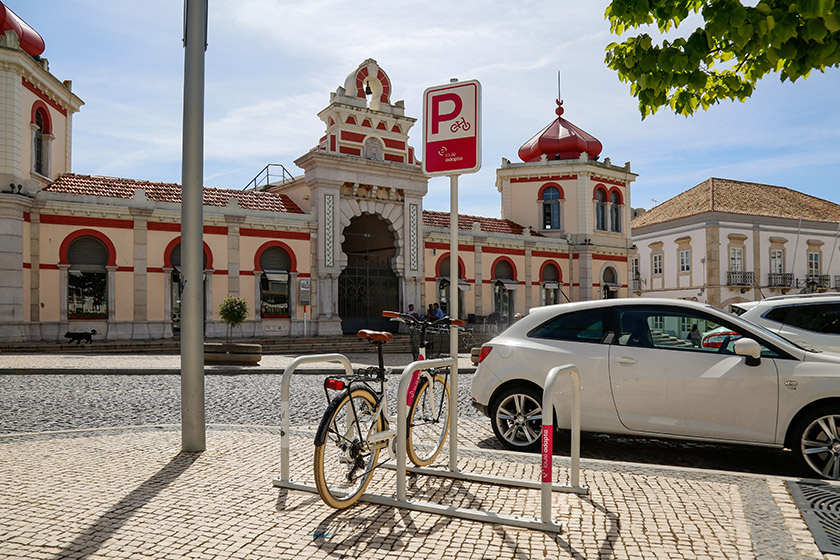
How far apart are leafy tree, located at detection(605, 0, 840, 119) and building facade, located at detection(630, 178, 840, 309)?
38.6 m

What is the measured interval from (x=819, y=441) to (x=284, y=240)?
74.7 feet

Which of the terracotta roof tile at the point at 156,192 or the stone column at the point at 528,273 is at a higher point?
the terracotta roof tile at the point at 156,192

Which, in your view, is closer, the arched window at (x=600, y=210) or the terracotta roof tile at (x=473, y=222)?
the terracotta roof tile at (x=473, y=222)

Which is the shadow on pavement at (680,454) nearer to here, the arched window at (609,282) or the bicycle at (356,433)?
the bicycle at (356,433)

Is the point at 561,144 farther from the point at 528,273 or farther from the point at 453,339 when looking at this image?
the point at 453,339

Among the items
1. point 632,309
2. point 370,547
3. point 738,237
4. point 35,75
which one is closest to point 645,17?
point 632,309

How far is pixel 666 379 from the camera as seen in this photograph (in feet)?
21.0

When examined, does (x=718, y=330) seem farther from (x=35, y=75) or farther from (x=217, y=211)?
(x=35, y=75)

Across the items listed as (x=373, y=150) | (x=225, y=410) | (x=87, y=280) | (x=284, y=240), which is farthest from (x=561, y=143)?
(x=225, y=410)

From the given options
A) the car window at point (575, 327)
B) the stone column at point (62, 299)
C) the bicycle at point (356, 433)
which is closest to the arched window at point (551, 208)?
the stone column at point (62, 299)

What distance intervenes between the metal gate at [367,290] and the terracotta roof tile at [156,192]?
3329mm

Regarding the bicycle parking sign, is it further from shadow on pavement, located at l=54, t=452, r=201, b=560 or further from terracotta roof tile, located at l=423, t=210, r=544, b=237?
terracotta roof tile, located at l=423, t=210, r=544, b=237

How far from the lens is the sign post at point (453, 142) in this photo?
18.0ft

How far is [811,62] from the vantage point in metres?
5.05
